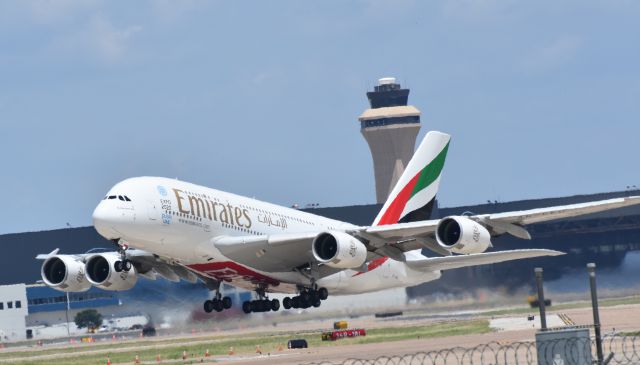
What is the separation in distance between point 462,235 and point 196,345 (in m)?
21.5

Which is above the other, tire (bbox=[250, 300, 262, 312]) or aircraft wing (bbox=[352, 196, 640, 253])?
aircraft wing (bbox=[352, 196, 640, 253])

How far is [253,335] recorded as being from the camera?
71.1m

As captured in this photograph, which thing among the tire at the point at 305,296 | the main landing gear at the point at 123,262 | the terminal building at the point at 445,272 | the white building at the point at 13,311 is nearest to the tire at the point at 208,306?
the tire at the point at 305,296

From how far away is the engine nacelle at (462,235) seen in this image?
48.5 m

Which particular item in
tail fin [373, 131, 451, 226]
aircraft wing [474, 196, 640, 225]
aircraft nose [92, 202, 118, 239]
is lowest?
aircraft wing [474, 196, 640, 225]

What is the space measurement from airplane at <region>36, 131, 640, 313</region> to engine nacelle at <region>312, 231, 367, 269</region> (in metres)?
0.04

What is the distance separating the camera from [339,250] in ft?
163

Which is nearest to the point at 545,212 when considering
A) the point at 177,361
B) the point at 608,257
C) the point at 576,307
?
the point at 177,361

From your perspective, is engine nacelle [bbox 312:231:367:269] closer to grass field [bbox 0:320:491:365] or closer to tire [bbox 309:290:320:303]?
tire [bbox 309:290:320:303]

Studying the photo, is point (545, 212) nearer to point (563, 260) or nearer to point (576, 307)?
point (576, 307)

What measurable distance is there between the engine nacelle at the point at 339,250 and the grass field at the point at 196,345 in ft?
26.3

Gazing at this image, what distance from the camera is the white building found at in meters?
99.1

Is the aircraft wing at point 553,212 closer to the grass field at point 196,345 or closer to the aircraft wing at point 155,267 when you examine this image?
the grass field at point 196,345

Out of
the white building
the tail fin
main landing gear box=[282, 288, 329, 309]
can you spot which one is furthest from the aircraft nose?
the white building
